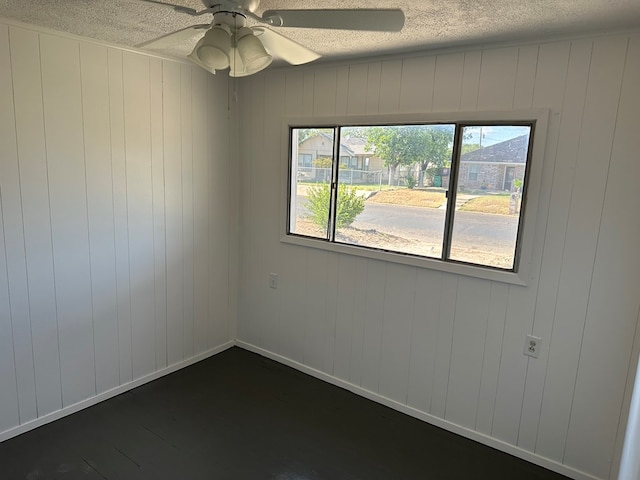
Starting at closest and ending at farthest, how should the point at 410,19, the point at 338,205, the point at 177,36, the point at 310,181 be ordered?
1. the point at 177,36
2. the point at 410,19
3. the point at 338,205
4. the point at 310,181

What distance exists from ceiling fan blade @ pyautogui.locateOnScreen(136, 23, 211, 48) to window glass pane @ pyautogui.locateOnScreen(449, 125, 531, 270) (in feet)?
5.08

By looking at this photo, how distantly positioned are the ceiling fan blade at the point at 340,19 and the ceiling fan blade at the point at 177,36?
0.28 metres

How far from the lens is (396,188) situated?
2816 millimetres

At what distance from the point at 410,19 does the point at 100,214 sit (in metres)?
2.12

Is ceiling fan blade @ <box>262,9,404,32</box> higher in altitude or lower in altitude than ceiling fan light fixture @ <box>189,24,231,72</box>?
higher

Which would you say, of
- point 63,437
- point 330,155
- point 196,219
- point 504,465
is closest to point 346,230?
point 330,155

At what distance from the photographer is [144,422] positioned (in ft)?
8.88

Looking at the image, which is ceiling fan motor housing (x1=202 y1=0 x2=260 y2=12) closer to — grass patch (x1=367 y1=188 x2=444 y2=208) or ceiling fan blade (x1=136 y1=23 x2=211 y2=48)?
ceiling fan blade (x1=136 y1=23 x2=211 y2=48)

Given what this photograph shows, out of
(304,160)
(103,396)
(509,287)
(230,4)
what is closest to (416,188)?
(509,287)

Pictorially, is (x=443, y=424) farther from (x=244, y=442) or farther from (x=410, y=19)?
(x=410, y=19)


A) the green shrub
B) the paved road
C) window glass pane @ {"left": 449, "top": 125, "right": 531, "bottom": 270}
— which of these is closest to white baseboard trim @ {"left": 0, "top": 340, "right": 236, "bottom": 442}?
the green shrub

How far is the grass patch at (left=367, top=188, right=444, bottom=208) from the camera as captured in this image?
2670 mm

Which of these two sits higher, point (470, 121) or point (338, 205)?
point (470, 121)

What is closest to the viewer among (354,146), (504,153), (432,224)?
(504,153)
